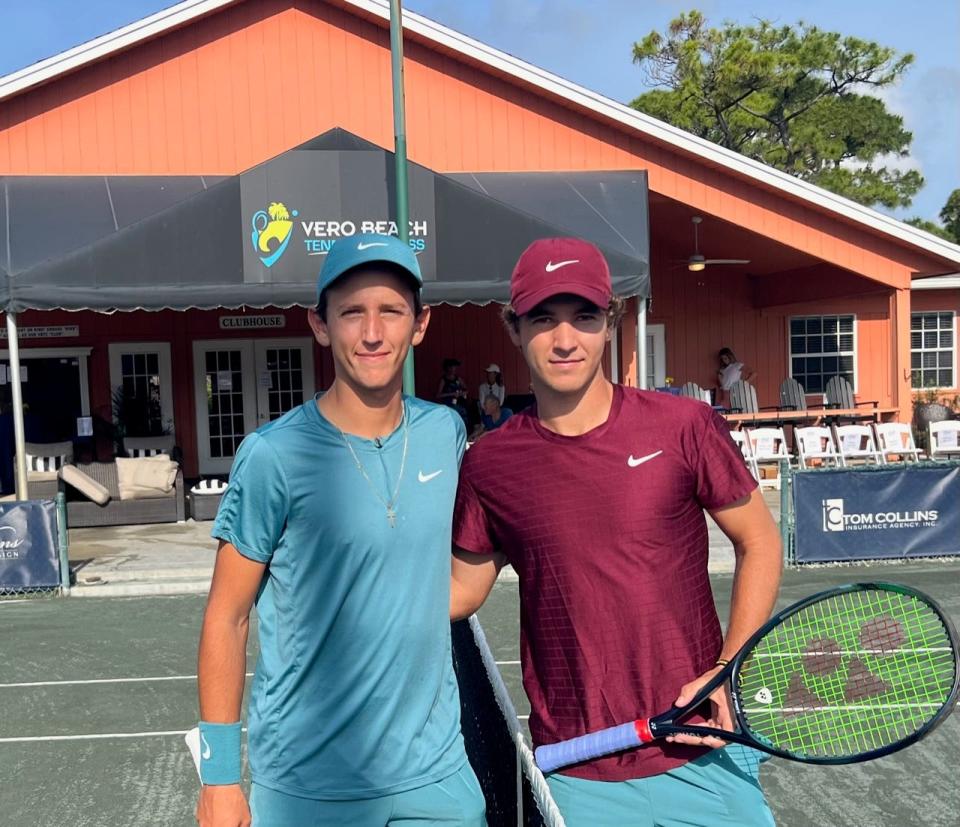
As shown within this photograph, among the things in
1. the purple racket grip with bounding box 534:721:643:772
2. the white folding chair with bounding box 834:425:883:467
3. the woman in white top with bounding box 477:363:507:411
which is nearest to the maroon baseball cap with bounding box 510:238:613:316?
the purple racket grip with bounding box 534:721:643:772

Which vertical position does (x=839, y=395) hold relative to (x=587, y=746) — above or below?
above

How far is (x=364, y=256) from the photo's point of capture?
2.35m

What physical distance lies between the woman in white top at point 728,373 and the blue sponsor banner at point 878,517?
7.69 meters

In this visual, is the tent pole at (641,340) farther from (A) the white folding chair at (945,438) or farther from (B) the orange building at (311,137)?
(A) the white folding chair at (945,438)

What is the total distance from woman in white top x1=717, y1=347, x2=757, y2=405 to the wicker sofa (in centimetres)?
962

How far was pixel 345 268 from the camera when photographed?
2350 mm

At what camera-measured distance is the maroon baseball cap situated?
2.41 metres

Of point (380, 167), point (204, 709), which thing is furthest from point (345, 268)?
point (380, 167)

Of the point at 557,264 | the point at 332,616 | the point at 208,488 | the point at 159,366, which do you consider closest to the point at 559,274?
the point at 557,264

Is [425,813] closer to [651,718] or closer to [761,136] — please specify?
[651,718]

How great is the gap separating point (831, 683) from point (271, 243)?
9.29 m

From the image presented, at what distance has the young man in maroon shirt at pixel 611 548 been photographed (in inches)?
92.6

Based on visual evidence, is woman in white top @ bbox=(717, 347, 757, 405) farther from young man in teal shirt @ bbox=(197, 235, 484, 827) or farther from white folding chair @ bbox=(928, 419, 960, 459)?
young man in teal shirt @ bbox=(197, 235, 484, 827)

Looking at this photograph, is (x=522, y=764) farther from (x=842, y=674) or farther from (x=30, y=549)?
(x=30, y=549)
